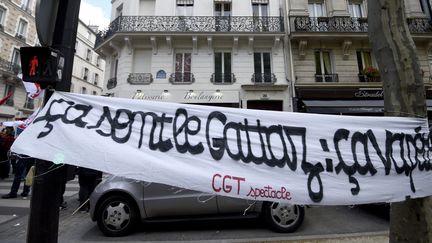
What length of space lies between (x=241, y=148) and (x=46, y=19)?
211cm

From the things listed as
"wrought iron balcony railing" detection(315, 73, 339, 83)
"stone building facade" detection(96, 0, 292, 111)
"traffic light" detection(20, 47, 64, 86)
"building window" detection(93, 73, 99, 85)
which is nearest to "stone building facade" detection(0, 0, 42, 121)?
"building window" detection(93, 73, 99, 85)

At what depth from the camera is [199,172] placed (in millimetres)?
2328

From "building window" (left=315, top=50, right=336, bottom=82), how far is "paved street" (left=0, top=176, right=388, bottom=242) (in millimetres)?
9729

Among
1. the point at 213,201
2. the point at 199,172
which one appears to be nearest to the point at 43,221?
the point at 199,172

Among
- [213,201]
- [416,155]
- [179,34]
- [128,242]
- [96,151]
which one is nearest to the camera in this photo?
[96,151]

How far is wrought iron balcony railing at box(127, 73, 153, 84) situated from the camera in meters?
14.0

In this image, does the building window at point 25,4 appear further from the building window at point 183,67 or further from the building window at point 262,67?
the building window at point 262,67

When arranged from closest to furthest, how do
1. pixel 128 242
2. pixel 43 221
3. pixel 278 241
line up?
pixel 43 221 → pixel 278 241 → pixel 128 242

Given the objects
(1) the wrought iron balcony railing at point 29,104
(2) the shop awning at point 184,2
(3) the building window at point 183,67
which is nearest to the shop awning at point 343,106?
(3) the building window at point 183,67

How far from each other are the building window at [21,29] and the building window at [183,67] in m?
21.6

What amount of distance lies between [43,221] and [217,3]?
50.8 feet

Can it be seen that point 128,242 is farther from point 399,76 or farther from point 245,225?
point 399,76

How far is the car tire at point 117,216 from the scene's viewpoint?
454 centimetres

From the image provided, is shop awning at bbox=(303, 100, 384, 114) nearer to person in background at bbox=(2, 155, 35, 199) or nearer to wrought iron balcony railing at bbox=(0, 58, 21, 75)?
person in background at bbox=(2, 155, 35, 199)
